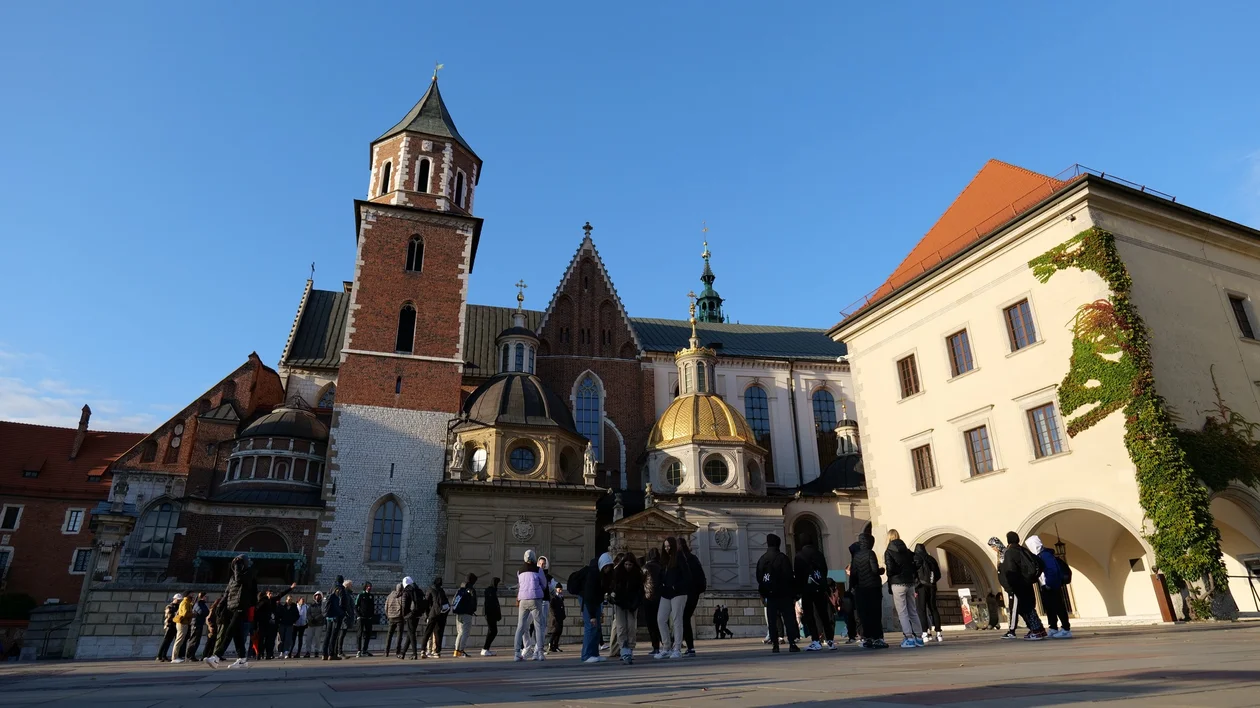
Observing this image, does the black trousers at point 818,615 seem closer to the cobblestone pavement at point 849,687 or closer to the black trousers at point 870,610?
the black trousers at point 870,610

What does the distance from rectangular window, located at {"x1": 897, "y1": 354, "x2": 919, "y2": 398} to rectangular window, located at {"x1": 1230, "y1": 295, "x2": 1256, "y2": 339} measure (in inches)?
331

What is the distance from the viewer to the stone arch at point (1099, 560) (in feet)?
63.5

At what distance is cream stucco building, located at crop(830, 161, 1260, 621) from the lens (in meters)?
18.4

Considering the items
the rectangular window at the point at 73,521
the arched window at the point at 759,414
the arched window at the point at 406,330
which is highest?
the arched window at the point at 406,330

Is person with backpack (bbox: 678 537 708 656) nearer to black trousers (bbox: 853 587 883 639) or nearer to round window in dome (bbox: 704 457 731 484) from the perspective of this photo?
black trousers (bbox: 853 587 883 639)

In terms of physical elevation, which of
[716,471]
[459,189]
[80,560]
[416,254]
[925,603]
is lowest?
[925,603]

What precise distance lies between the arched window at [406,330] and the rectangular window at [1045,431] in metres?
24.5

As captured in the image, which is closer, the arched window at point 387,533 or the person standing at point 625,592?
the person standing at point 625,592

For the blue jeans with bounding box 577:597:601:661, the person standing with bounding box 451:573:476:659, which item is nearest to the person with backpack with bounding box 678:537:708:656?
the blue jeans with bounding box 577:597:601:661

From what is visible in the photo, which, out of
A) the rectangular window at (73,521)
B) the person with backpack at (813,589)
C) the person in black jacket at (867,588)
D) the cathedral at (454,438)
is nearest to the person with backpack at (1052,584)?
the person in black jacket at (867,588)

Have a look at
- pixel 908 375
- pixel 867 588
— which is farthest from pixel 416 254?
pixel 867 588

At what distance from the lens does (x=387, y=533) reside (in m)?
29.5

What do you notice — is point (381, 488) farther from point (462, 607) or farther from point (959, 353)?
point (959, 353)

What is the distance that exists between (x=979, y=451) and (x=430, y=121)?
3015 centimetres
